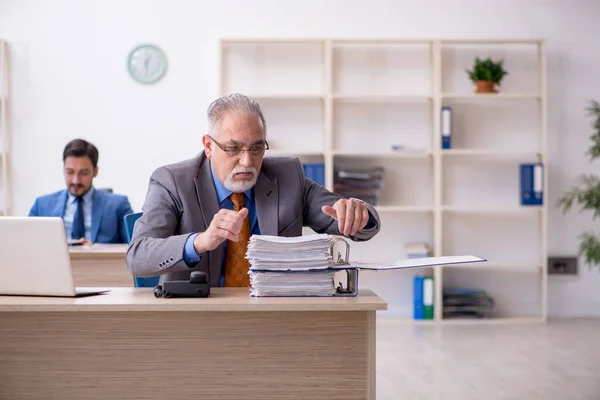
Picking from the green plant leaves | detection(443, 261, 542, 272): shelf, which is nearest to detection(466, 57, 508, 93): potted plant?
the green plant leaves

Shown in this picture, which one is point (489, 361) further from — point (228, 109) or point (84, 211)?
point (228, 109)

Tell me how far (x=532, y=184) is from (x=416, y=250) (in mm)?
997

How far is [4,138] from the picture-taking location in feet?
20.5

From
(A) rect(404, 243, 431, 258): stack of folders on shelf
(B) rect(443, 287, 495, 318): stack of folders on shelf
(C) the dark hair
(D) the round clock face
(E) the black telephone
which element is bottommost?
(B) rect(443, 287, 495, 318): stack of folders on shelf

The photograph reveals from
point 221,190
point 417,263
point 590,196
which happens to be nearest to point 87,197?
point 221,190

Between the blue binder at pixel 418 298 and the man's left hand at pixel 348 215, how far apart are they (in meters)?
3.88

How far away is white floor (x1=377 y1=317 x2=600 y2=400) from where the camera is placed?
402cm

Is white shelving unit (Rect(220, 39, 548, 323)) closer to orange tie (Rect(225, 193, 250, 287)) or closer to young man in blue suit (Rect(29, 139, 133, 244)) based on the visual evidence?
young man in blue suit (Rect(29, 139, 133, 244))

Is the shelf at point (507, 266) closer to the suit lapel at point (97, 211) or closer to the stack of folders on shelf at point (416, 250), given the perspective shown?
the stack of folders on shelf at point (416, 250)

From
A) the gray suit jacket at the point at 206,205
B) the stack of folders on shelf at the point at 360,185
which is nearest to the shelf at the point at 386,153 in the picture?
the stack of folders on shelf at the point at 360,185

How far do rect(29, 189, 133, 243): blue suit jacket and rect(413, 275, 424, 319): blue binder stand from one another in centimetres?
234

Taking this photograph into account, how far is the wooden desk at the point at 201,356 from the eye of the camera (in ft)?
7.04

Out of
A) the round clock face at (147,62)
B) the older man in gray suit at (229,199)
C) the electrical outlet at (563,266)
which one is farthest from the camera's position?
the electrical outlet at (563,266)

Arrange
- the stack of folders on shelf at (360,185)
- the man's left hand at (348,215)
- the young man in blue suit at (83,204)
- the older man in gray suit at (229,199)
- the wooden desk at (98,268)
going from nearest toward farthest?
the man's left hand at (348,215)
the older man in gray suit at (229,199)
the wooden desk at (98,268)
the young man in blue suit at (83,204)
the stack of folders on shelf at (360,185)
